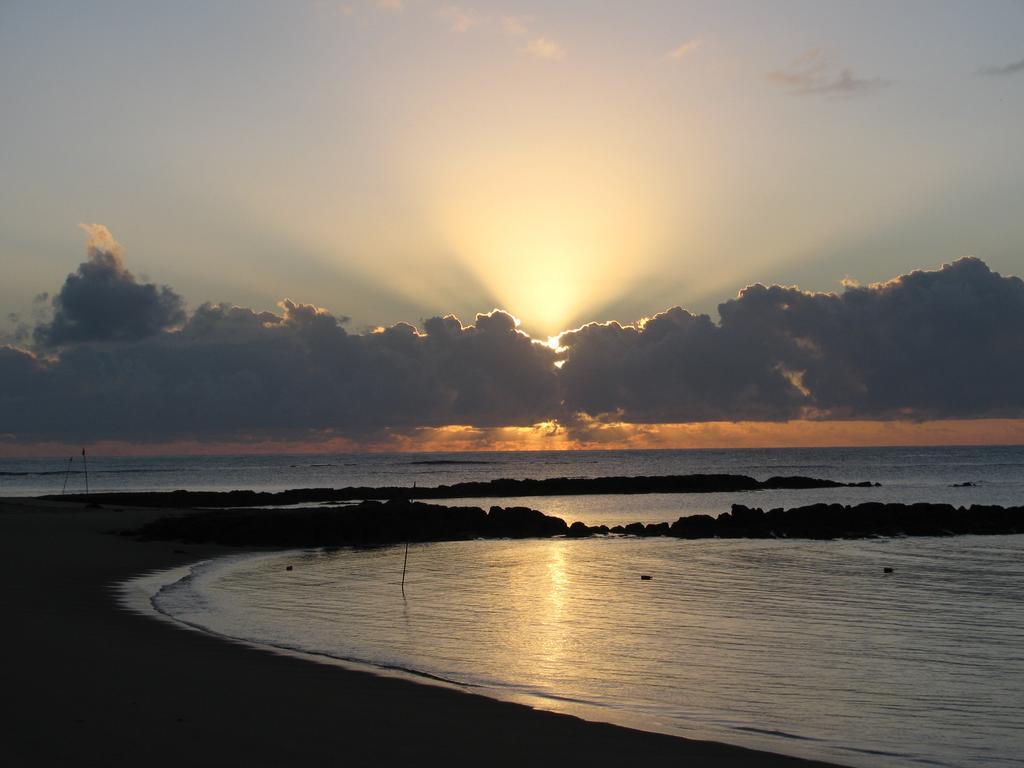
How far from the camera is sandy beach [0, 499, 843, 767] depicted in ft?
30.8

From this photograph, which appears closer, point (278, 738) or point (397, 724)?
point (278, 738)

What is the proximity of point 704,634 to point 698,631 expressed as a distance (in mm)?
364

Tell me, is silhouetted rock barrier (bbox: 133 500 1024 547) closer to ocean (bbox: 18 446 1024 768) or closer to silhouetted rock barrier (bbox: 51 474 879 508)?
ocean (bbox: 18 446 1024 768)

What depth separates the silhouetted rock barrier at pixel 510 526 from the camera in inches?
1592

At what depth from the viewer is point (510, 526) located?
151 ft

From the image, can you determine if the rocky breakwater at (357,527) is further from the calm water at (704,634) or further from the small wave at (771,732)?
the small wave at (771,732)

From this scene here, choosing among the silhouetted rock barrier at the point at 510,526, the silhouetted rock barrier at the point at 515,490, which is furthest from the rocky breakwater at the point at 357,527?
the silhouetted rock barrier at the point at 515,490

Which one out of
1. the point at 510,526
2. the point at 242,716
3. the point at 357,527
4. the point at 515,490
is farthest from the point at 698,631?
the point at 515,490

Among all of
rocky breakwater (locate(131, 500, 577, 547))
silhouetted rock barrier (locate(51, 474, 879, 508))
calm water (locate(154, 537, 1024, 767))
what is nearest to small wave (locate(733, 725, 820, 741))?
calm water (locate(154, 537, 1024, 767))

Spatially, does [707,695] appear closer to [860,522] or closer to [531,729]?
[531,729]

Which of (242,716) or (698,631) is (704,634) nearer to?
(698,631)

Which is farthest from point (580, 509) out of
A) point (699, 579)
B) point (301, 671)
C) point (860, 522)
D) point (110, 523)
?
Result: point (301, 671)

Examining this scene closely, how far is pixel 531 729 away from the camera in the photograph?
1071cm

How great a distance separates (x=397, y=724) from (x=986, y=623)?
14.3 metres
